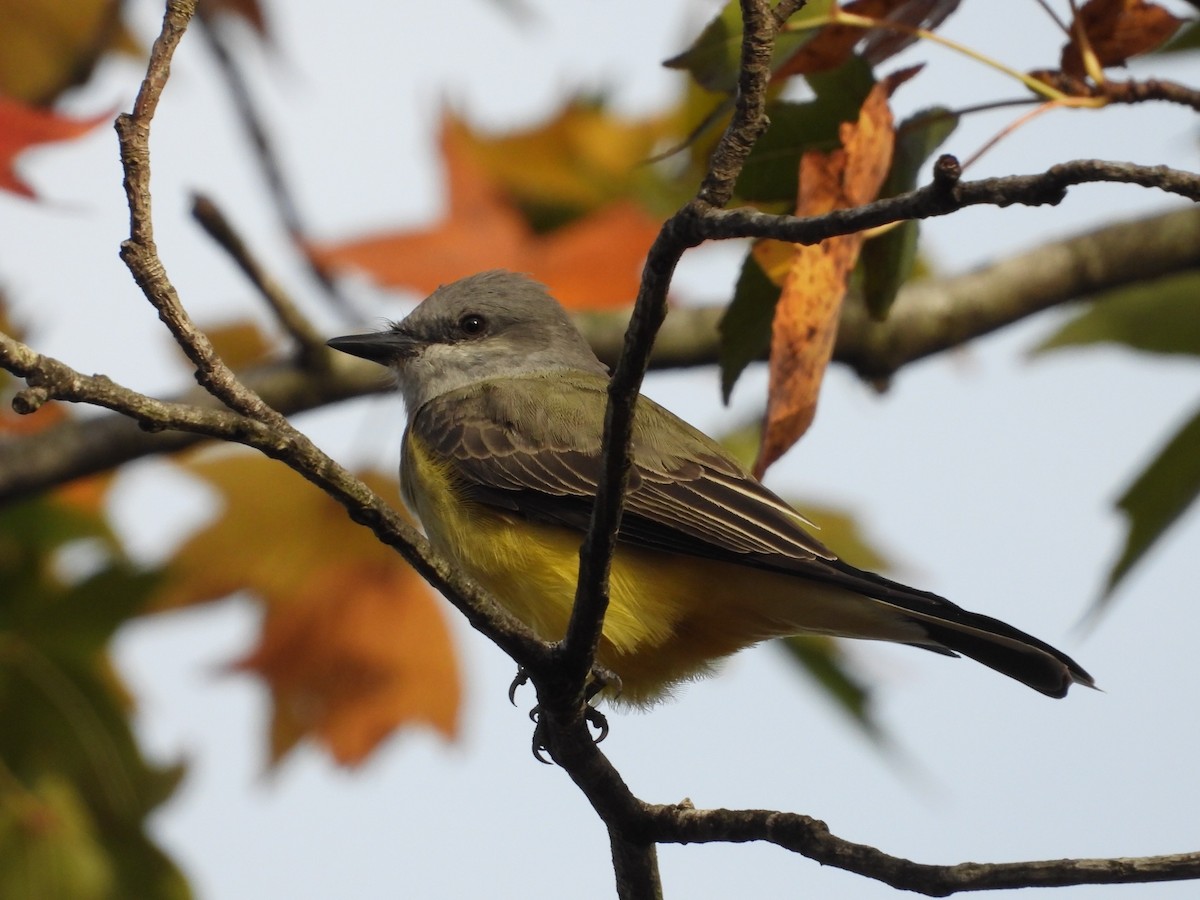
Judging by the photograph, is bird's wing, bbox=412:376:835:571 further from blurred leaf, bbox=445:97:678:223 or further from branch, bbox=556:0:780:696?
branch, bbox=556:0:780:696

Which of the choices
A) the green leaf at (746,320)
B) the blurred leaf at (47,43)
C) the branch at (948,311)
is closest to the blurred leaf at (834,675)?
the branch at (948,311)

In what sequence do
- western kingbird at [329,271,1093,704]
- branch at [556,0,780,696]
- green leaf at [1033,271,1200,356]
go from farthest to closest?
green leaf at [1033,271,1200,356] → western kingbird at [329,271,1093,704] → branch at [556,0,780,696]

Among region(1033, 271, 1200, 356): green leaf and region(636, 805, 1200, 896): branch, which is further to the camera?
region(1033, 271, 1200, 356): green leaf

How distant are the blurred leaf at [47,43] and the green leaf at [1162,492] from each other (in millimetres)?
4037

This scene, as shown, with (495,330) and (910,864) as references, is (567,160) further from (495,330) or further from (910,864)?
(910,864)

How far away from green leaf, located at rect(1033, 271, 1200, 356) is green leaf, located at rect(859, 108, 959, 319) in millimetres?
1915

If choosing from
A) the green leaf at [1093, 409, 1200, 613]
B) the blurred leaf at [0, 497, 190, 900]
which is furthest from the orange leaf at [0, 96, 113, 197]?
the green leaf at [1093, 409, 1200, 613]

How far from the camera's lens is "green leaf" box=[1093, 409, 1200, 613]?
464 cm

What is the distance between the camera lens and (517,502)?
486 cm

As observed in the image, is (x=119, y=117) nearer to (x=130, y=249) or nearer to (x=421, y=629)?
(x=130, y=249)

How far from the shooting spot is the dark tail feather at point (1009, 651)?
4004 mm

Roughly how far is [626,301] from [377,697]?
1848 mm

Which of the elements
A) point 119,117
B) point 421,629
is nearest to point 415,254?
point 421,629

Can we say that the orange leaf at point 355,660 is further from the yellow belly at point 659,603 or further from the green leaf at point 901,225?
the green leaf at point 901,225
